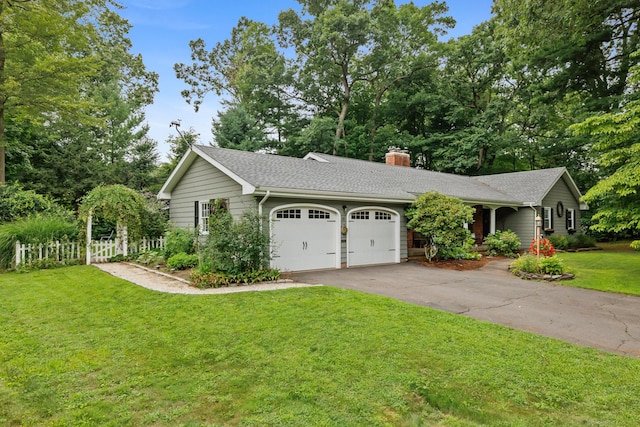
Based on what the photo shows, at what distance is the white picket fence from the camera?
1058 centimetres

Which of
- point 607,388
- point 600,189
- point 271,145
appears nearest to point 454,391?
point 607,388

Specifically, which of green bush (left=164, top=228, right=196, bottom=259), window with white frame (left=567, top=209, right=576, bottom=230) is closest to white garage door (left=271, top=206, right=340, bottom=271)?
green bush (left=164, top=228, right=196, bottom=259)

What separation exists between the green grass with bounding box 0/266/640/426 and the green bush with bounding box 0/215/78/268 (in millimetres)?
5933

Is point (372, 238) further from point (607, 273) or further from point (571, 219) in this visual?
point (571, 219)

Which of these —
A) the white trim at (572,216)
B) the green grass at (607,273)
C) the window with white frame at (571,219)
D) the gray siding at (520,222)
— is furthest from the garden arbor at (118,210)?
the window with white frame at (571,219)

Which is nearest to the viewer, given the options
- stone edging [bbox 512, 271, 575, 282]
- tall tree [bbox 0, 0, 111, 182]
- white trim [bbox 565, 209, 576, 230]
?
stone edging [bbox 512, 271, 575, 282]

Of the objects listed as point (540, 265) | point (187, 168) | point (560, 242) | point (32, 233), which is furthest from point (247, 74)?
point (540, 265)

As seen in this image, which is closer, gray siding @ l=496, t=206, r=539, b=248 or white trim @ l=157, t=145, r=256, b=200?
Result: white trim @ l=157, t=145, r=256, b=200

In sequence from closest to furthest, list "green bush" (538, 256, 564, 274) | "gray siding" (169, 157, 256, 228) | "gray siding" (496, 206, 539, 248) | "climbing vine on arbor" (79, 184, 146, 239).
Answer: "green bush" (538, 256, 564, 274) < "gray siding" (169, 157, 256, 228) < "climbing vine on arbor" (79, 184, 146, 239) < "gray siding" (496, 206, 539, 248)

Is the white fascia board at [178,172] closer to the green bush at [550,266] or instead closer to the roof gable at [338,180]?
the roof gable at [338,180]

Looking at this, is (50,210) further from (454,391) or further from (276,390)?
(454,391)

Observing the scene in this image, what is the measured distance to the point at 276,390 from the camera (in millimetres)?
3248

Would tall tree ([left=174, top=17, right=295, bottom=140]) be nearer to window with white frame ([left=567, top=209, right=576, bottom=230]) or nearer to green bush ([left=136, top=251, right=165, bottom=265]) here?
green bush ([left=136, top=251, right=165, bottom=265])

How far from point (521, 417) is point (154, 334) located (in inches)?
172
